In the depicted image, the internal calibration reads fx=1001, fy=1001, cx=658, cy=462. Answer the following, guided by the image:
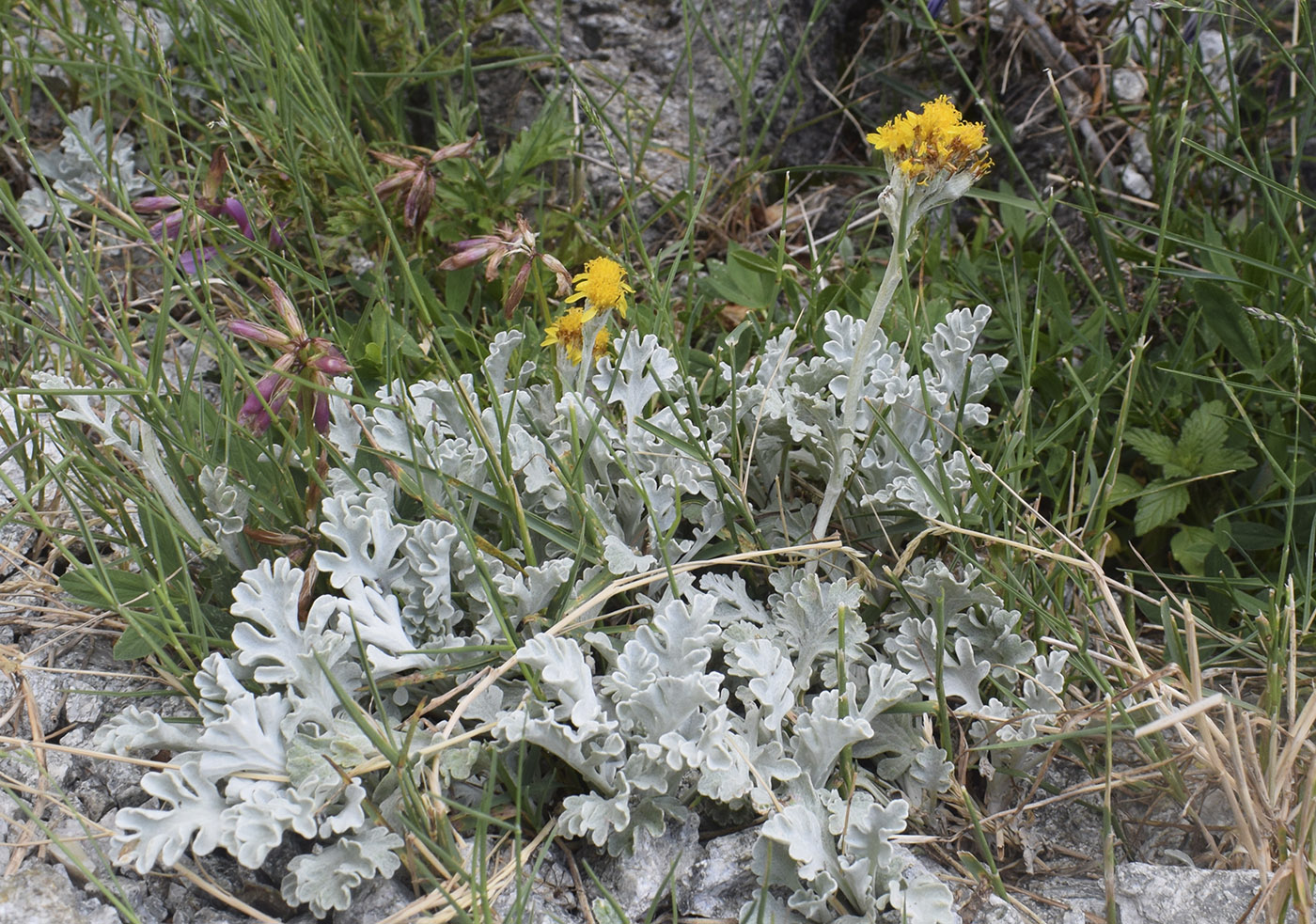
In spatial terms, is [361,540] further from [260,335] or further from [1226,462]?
[1226,462]

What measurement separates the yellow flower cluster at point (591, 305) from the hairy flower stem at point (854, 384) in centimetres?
46

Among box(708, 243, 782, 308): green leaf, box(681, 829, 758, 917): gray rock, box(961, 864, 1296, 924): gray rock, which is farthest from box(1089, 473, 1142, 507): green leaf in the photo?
box(681, 829, 758, 917): gray rock

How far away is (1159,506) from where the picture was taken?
7.41 feet

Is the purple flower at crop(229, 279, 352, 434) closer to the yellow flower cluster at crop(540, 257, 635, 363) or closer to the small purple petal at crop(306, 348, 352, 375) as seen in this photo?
the small purple petal at crop(306, 348, 352, 375)

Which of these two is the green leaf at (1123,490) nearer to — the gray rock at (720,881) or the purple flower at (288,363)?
the gray rock at (720,881)

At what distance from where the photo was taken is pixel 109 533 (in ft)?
7.12

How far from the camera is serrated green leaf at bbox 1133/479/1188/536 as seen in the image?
2227 mm

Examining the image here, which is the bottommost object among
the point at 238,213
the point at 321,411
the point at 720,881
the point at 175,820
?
the point at 720,881

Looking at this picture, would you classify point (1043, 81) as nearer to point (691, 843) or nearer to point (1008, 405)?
point (1008, 405)

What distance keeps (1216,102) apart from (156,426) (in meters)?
2.51

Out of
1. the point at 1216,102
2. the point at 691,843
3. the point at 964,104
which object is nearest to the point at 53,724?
the point at 691,843

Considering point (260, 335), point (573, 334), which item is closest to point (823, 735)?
point (573, 334)

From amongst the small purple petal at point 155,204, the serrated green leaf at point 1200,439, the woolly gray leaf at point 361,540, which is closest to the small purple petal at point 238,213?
the small purple petal at point 155,204

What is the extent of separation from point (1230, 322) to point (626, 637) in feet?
5.44
